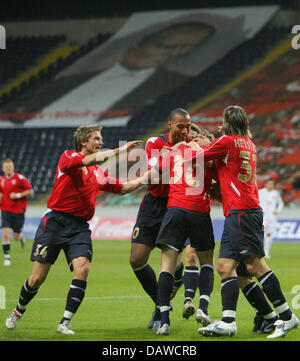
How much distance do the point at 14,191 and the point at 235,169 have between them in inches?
476

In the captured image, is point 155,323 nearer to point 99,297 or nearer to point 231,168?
point 231,168

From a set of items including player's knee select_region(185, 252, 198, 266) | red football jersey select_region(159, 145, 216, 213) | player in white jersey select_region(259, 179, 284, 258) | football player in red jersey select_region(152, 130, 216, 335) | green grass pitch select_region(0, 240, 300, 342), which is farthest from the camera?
player in white jersey select_region(259, 179, 284, 258)

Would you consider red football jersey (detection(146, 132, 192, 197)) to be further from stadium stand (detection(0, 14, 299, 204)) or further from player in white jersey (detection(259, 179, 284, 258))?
stadium stand (detection(0, 14, 299, 204))

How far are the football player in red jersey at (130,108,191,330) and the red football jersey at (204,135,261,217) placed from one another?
78cm

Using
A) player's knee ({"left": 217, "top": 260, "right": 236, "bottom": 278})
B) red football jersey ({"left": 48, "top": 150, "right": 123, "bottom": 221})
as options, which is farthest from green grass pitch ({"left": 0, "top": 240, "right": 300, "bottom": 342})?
red football jersey ({"left": 48, "top": 150, "right": 123, "bottom": 221})

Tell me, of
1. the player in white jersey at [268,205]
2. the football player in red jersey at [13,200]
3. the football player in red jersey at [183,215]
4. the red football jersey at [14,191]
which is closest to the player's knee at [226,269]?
the football player in red jersey at [183,215]

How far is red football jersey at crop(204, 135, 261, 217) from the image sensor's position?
774cm

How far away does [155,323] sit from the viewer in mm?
8375

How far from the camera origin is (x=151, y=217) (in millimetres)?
8836

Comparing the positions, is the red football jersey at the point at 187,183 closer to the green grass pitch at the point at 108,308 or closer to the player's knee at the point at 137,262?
the player's knee at the point at 137,262

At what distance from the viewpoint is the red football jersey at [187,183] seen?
835cm

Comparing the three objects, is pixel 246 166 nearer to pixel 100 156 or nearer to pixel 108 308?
pixel 100 156

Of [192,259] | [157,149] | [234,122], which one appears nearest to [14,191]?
[192,259]
